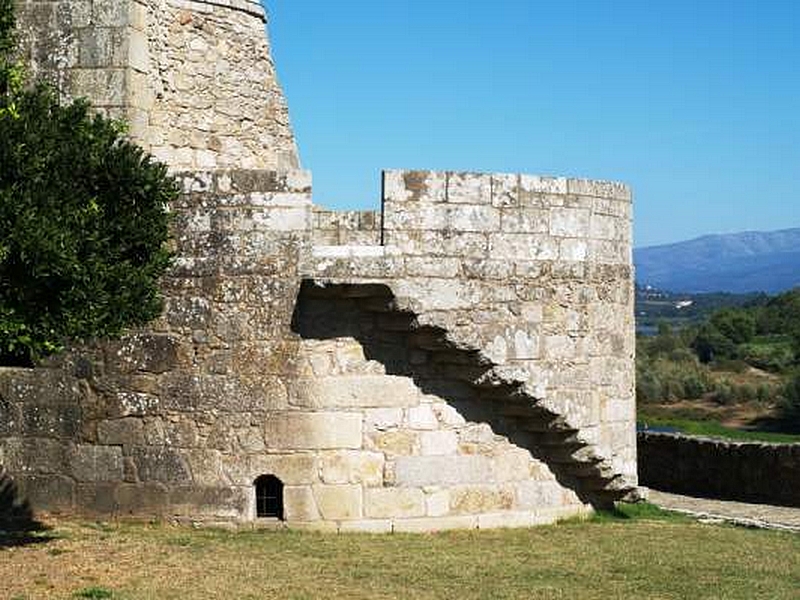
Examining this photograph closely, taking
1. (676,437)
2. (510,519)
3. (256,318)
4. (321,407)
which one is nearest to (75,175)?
(256,318)

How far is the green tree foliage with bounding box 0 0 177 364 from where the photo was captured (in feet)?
27.0

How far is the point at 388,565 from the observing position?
9844mm

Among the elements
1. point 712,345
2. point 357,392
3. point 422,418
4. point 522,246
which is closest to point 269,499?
point 357,392

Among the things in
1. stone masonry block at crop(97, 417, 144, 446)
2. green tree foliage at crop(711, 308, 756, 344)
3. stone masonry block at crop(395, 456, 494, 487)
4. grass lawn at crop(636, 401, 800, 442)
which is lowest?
grass lawn at crop(636, 401, 800, 442)

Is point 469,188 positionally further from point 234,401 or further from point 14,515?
point 14,515

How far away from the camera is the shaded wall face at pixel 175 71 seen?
11.6 m

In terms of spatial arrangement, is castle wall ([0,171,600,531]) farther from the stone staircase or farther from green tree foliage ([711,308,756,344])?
green tree foliage ([711,308,756,344])

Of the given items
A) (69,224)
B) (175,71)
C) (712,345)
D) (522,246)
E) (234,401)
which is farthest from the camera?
(712,345)

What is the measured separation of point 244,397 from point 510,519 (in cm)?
290

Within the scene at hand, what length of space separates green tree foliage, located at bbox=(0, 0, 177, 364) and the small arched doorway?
236 cm

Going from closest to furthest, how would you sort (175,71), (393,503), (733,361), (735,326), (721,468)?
(393,503) < (175,71) < (721,468) < (733,361) < (735,326)

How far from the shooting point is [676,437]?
2028 centimetres

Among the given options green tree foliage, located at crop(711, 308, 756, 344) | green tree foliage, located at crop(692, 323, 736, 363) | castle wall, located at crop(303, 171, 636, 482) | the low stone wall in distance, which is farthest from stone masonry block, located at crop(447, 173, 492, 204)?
green tree foliage, located at crop(711, 308, 756, 344)

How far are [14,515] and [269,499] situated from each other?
7.80 ft
